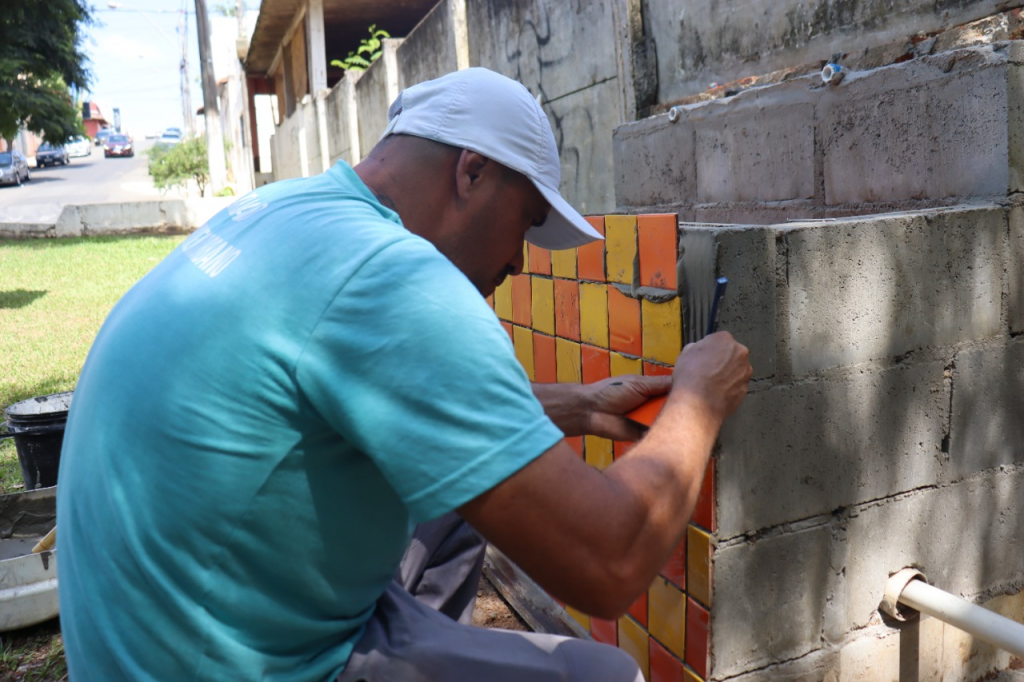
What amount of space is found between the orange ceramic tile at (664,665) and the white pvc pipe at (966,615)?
1.97 ft

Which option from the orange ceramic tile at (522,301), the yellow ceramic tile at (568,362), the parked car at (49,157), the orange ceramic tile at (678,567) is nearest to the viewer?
the orange ceramic tile at (678,567)

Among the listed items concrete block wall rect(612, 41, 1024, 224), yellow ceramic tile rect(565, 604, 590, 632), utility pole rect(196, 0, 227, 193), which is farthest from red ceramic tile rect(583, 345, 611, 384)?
utility pole rect(196, 0, 227, 193)

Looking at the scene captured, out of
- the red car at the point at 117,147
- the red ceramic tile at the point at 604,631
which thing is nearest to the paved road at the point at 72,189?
the red car at the point at 117,147

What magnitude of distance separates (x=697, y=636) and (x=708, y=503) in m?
0.33

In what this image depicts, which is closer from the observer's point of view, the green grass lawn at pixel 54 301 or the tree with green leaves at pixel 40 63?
the green grass lawn at pixel 54 301

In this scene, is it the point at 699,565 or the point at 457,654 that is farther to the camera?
the point at 699,565

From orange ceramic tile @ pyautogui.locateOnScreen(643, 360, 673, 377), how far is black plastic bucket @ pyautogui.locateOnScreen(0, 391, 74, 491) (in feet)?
8.89

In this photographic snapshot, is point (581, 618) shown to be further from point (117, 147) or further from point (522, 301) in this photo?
point (117, 147)

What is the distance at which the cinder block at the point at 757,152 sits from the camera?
2.87 m

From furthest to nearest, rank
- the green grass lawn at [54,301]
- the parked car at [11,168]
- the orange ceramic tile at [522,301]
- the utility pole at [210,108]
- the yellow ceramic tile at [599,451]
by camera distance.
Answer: the parked car at [11,168]
the utility pole at [210,108]
the green grass lawn at [54,301]
the orange ceramic tile at [522,301]
the yellow ceramic tile at [599,451]

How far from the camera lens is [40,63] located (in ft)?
42.1

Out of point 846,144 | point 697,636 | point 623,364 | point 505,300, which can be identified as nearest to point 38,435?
point 505,300

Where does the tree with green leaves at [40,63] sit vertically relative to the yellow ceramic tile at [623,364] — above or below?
above

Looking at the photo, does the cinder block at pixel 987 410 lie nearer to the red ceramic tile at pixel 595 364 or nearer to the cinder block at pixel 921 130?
the cinder block at pixel 921 130
